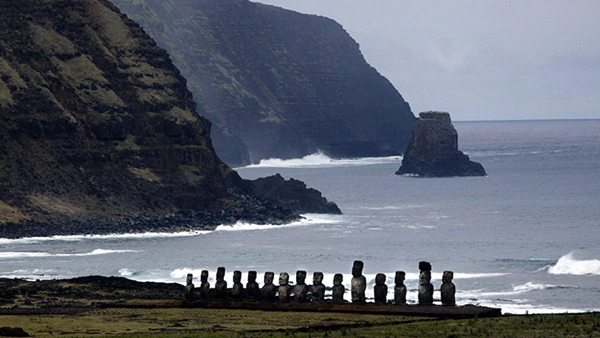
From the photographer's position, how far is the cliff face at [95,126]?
127m

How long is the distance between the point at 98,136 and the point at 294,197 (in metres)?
28.9

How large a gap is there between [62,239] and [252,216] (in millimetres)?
26134

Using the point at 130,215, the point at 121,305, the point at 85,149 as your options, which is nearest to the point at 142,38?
the point at 85,149

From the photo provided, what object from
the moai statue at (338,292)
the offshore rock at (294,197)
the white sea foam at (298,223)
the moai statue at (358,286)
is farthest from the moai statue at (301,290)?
the offshore rock at (294,197)

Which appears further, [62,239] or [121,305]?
[62,239]

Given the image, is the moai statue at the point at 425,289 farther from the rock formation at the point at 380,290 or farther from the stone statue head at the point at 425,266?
the rock formation at the point at 380,290

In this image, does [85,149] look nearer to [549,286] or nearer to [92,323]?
[549,286]

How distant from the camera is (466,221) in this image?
142m

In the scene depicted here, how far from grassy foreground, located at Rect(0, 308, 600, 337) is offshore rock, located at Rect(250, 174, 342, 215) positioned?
102 meters

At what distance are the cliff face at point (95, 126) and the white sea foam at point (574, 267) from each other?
4789cm

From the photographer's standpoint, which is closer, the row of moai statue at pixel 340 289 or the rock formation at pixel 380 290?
the row of moai statue at pixel 340 289

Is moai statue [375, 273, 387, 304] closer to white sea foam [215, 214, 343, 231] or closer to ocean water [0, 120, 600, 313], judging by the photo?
ocean water [0, 120, 600, 313]

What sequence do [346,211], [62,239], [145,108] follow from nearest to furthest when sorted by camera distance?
[62,239], [145,108], [346,211]

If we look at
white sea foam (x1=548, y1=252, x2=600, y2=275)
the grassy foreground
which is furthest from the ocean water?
the grassy foreground
